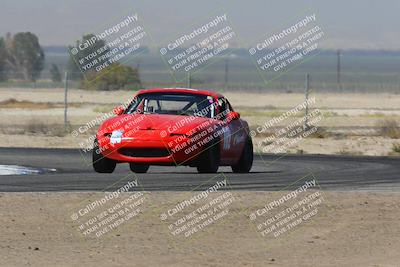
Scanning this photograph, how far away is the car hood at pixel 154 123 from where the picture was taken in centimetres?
2003

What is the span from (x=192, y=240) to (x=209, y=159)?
22.9 ft

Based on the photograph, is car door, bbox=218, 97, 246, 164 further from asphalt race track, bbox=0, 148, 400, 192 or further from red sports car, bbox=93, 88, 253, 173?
asphalt race track, bbox=0, 148, 400, 192

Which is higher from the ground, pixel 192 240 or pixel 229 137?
pixel 192 240

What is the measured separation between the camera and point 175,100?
21.0 m

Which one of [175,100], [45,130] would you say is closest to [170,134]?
[175,100]

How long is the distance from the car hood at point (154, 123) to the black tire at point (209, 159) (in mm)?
450

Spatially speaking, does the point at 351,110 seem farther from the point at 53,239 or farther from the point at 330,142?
the point at 53,239

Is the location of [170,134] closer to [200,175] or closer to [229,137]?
[200,175]

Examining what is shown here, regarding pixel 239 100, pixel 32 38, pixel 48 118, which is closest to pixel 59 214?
pixel 48 118

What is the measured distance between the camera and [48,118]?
51.3 m

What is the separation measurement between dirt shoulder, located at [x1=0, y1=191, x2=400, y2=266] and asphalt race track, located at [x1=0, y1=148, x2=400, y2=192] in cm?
186

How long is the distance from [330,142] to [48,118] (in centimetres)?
1754

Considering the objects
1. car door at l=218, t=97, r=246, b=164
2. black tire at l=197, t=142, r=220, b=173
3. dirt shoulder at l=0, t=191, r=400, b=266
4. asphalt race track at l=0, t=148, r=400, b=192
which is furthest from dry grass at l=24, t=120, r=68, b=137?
dirt shoulder at l=0, t=191, r=400, b=266

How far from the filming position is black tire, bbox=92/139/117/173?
67.4 feet
